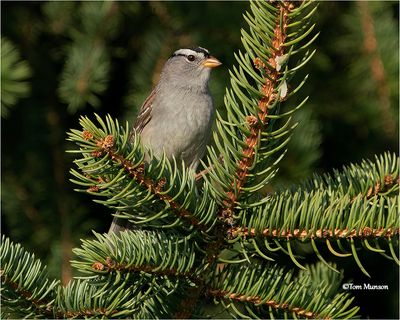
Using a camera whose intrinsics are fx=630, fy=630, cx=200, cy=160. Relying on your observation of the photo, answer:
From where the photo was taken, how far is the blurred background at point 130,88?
3986 millimetres

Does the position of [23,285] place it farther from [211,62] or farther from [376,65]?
[376,65]

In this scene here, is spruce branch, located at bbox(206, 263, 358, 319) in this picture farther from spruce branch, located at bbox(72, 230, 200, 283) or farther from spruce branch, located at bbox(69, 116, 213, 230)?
spruce branch, located at bbox(69, 116, 213, 230)

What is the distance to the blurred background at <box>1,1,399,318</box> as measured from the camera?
13.1 feet

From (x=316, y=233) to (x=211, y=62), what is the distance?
6.76ft

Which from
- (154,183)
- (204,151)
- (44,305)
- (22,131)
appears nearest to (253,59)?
(154,183)

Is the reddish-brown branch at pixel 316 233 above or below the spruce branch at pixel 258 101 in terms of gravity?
below

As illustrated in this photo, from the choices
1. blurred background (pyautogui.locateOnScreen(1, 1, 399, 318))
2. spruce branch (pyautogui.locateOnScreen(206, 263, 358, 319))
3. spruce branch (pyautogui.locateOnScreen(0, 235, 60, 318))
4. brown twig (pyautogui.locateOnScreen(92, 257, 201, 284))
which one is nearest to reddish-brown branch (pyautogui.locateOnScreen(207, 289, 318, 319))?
spruce branch (pyautogui.locateOnScreen(206, 263, 358, 319))

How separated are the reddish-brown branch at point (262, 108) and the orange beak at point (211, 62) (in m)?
1.91

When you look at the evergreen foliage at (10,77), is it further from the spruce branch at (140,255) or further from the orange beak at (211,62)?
the spruce branch at (140,255)

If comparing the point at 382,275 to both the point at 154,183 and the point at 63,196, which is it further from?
the point at 154,183

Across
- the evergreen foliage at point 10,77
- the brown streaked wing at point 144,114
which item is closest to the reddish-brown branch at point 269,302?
the evergreen foliage at point 10,77

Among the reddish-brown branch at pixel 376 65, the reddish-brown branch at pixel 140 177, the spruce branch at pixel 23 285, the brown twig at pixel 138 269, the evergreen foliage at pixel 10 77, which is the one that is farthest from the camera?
the reddish-brown branch at pixel 376 65

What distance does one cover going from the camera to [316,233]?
96.0 inches

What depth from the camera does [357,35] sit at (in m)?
4.19
